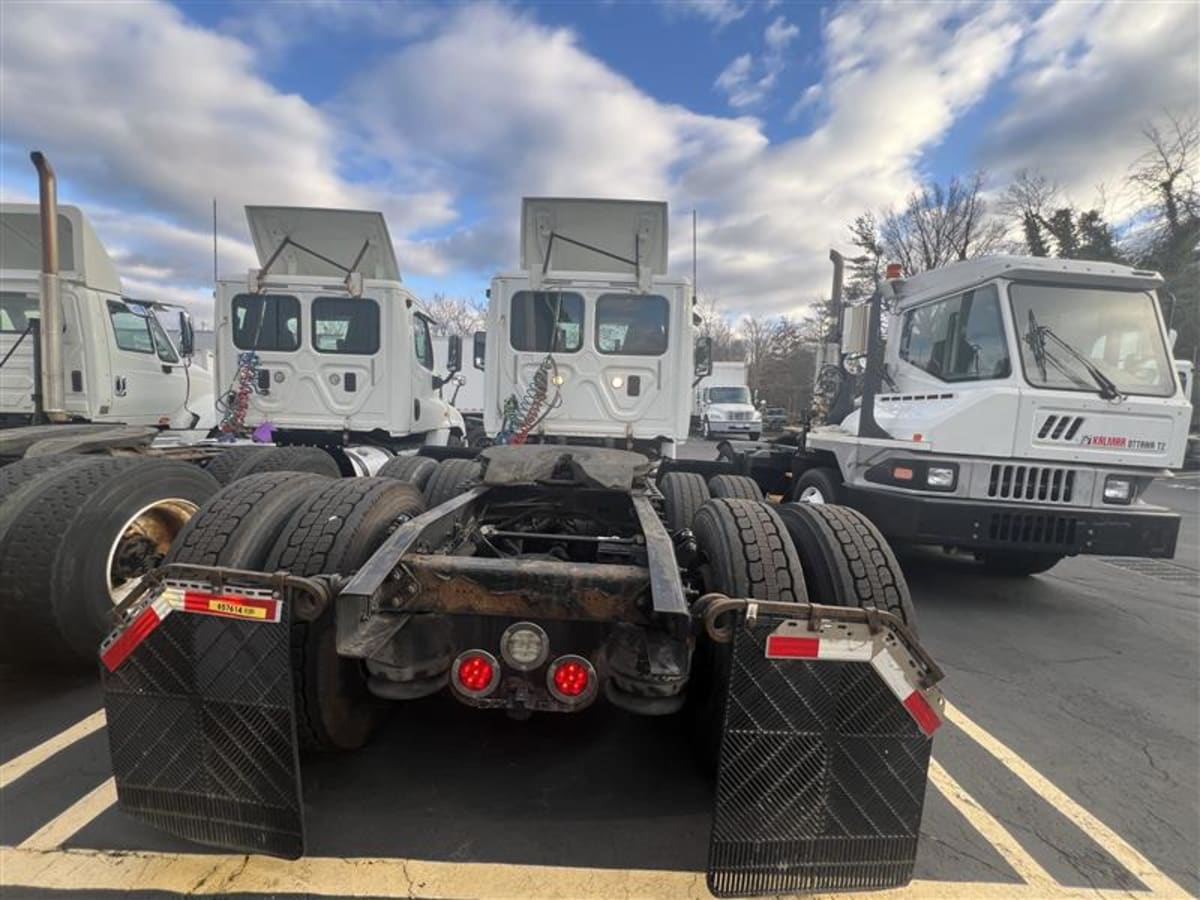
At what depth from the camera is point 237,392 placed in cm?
695

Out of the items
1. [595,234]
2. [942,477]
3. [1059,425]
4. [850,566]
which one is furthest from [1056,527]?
[595,234]

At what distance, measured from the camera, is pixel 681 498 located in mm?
4660

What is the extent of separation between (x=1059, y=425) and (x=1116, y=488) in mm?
706

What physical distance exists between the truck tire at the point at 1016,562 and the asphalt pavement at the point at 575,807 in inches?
94.3

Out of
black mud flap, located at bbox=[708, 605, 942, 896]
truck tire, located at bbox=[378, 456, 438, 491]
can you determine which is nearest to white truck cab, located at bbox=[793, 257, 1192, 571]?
black mud flap, located at bbox=[708, 605, 942, 896]

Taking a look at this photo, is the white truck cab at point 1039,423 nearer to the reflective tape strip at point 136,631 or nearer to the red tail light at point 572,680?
the red tail light at point 572,680

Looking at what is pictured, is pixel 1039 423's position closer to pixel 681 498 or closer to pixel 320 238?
pixel 681 498

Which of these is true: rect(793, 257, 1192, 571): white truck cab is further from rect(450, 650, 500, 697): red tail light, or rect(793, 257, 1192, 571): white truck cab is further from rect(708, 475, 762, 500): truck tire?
rect(450, 650, 500, 697): red tail light

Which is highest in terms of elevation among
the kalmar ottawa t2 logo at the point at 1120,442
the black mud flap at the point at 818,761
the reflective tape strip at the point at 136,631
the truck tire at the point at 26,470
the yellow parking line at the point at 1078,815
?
the kalmar ottawa t2 logo at the point at 1120,442

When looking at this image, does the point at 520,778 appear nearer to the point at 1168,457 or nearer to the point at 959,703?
the point at 959,703

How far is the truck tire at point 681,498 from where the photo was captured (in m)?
4.48

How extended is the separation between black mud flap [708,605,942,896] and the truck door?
7122 millimetres

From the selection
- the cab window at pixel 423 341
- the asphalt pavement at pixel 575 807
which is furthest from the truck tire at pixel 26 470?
the cab window at pixel 423 341

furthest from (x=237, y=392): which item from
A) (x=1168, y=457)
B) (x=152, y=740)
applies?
(x=1168, y=457)
